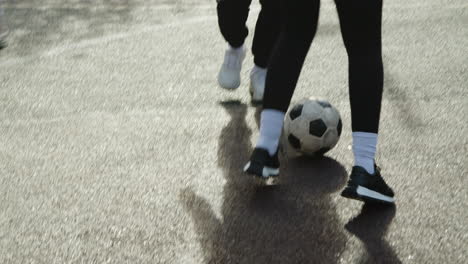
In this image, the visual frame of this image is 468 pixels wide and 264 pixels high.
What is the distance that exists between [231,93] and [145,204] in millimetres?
1722

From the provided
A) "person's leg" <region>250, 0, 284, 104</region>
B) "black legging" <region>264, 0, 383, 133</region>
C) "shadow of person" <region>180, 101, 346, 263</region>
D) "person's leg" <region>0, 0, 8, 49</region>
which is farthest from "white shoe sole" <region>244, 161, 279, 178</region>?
"person's leg" <region>0, 0, 8, 49</region>

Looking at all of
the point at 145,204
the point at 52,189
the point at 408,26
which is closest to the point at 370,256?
the point at 145,204

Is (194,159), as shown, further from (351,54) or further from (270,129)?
(351,54)

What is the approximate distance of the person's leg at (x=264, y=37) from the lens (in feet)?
14.7

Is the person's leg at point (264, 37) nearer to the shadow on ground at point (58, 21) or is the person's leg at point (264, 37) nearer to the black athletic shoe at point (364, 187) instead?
the black athletic shoe at point (364, 187)

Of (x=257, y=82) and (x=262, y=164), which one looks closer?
(x=262, y=164)

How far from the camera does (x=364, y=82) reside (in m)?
3.27

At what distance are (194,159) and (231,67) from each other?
2.99ft

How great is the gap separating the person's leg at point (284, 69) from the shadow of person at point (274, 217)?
7.6 inches

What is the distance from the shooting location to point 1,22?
7062mm

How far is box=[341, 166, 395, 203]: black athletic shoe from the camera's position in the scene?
3.31 meters

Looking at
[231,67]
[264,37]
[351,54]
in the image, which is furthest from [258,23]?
[351,54]

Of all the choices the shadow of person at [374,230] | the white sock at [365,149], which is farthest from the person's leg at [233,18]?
the shadow of person at [374,230]

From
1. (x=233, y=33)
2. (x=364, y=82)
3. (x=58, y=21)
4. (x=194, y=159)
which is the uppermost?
(x=364, y=82)
